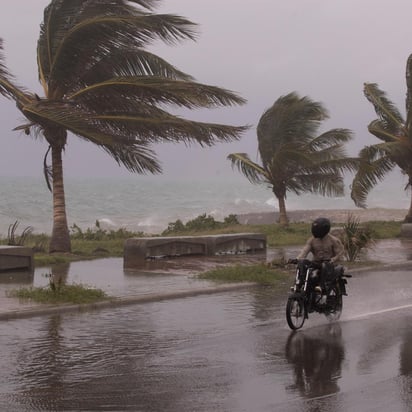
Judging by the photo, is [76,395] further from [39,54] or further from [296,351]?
[39,54]

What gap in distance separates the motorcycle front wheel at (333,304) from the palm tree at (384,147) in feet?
65.2

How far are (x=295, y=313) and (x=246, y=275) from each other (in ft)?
17.3

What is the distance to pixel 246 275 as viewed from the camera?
51.3 ft

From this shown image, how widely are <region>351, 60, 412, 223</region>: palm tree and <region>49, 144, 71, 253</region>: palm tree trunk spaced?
1320cm

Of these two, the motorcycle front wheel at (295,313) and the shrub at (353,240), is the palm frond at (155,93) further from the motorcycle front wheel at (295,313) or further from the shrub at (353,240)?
the motorcycle front wheel at (295,313)

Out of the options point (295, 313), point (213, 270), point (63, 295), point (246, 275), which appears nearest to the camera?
point (295, 313)

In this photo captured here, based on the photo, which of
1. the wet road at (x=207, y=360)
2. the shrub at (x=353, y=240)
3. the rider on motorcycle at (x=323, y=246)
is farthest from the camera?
the shrub at (x=353, y=240)

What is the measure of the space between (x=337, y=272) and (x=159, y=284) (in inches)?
176

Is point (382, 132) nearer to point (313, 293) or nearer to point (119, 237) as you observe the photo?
point (119, 237)

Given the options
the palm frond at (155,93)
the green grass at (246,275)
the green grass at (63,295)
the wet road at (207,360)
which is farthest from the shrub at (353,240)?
the green grass at (63,295)

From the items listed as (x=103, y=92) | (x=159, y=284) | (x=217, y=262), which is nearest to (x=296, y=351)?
(x=159, y=284)

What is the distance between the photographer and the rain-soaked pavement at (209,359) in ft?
22.5

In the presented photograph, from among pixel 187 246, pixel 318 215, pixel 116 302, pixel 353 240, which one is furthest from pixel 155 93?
pixel 318 215

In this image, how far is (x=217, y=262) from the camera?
19312 mm
